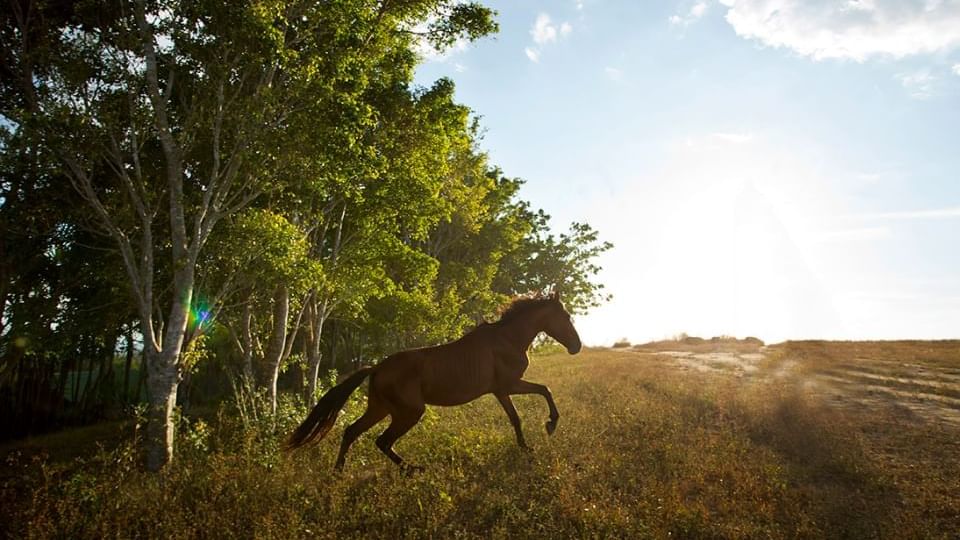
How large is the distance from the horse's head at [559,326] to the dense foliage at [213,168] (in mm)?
6010

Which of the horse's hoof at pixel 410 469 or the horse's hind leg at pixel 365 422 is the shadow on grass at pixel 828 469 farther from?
the horse's hind leg at pixel 365 422

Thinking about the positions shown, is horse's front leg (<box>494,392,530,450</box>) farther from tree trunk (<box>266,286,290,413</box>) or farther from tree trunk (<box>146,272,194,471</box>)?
tree trunk (<box>266,286,290,413</box>)

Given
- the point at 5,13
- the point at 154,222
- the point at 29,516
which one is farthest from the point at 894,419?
the point at 5,13

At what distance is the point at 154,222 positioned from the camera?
1620cm

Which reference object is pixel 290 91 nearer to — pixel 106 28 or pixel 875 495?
pixel 106 28

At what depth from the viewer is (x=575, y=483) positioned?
8.92 metres

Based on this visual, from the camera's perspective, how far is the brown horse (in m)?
9.85

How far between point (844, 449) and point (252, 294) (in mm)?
15455

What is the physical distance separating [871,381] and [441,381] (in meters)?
18.5

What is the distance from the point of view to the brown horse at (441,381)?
9.85m

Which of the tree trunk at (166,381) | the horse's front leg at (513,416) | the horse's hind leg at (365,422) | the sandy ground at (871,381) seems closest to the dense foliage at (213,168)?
the tree trunk at (166,381)

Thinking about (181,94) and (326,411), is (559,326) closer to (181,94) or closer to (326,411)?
Result: (326,411)

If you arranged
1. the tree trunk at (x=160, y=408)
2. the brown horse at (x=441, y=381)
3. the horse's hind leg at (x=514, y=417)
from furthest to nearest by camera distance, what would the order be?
the tree trunk at (x=160, y=408)
the horse's hind leg at (x=514, y=417)
the brown horse at (x=441, y=381)

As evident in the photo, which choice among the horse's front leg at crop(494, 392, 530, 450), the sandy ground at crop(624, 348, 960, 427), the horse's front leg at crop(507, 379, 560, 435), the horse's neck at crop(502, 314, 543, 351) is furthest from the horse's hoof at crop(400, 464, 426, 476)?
the sandy ground at crop(624, 348, 960, 427)
